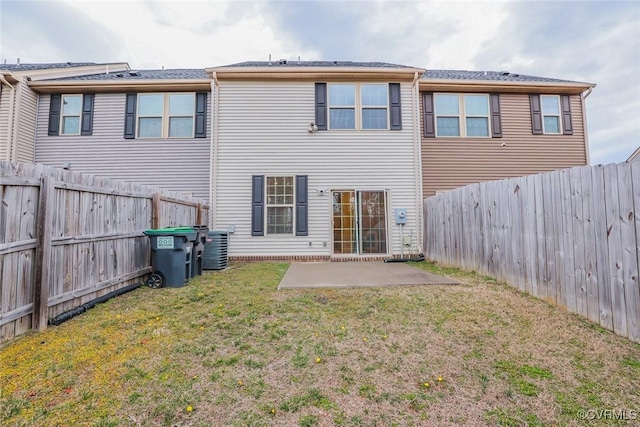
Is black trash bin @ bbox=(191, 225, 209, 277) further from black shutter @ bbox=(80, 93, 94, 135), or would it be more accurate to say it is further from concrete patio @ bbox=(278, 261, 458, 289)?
black shutter @ bbox=(80, 93, 94, 135)

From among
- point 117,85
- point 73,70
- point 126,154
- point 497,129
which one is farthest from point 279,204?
point 73,70

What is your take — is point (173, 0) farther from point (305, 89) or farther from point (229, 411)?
point (229, 411)

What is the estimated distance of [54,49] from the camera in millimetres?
13195

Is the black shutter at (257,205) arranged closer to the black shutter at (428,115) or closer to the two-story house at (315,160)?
the two-story house at (315,160)

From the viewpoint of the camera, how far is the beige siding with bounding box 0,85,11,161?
8273 mm

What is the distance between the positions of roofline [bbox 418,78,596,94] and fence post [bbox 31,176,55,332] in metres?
9.17

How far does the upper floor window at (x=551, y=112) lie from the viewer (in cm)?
959

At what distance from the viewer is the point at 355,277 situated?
5648 mm

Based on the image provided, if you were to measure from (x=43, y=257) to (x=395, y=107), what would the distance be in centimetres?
843

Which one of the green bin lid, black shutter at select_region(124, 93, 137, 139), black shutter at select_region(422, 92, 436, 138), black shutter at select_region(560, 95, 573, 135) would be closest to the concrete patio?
the green bin lid

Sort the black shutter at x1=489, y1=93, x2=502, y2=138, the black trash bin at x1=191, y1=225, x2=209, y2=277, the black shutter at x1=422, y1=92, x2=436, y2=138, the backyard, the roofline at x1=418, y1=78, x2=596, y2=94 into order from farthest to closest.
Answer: the black shutter at x1=489, y1=93, x2=502, y2=138 < the black shutter at x1=422, y1=92, x2=436, y2=138 < the roofline at x1=418, y1=78, x2=596, y2=94 < the black trash bin at x1=191, y1=225, x2=209, y2=277 < the backyard

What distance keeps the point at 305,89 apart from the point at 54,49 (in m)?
13.1

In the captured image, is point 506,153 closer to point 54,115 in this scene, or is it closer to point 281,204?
point 281,204

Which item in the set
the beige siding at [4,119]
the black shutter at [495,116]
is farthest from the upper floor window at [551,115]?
the beige siding at [4,119]
